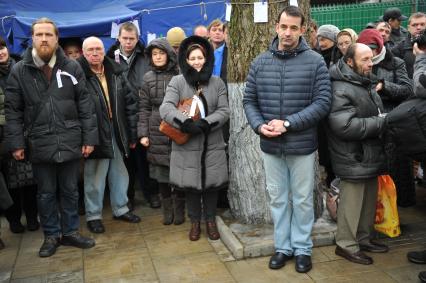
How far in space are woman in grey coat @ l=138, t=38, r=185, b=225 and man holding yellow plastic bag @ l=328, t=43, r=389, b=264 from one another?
69.6 inches

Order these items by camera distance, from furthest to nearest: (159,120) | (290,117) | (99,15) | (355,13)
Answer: (355,13) → (99,15) → (159,120) → (290,117)

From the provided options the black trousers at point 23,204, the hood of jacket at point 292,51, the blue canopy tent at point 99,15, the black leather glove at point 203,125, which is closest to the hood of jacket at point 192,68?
the black leather glove at point 203,125

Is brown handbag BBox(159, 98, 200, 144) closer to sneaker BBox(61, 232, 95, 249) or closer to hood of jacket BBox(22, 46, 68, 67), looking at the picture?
hood of jacket BBox(22, 46, 68, 67)

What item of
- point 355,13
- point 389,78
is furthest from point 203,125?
point 355,13

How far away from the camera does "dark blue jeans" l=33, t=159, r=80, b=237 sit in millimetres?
4312

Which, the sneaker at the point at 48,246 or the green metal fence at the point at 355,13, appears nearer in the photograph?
the sneaker at the point at 48,246

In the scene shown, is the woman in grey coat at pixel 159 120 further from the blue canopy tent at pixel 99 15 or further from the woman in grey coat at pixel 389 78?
the blue canopy tent at pixel 99 15

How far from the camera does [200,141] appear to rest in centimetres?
436

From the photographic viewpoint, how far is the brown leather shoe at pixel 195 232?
14.9ft

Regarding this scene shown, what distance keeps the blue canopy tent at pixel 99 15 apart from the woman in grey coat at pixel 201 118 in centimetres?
394

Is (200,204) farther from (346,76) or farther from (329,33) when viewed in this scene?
(329,33)

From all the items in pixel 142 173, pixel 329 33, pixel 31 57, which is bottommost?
pixel 142 173

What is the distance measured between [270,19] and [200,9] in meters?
5.99

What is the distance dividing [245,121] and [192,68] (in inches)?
27.6
